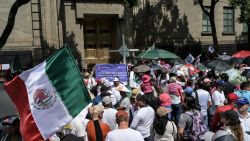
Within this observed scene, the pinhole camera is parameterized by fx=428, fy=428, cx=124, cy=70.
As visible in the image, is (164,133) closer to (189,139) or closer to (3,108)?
(189,139)

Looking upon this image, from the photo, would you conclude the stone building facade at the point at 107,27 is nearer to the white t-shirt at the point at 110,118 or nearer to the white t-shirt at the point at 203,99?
the white t-shirt at the point at 203,99

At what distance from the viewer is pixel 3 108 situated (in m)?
5.80

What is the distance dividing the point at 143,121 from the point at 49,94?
268 cm

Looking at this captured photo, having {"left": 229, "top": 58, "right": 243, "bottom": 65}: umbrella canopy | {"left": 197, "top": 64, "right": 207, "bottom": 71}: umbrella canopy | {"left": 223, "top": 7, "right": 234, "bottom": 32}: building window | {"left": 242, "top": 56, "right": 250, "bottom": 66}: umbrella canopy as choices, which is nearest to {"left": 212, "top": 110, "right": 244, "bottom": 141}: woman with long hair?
{"left": 197, "top": 64, "right": 207, "bottom": 71}: umbrella canopy

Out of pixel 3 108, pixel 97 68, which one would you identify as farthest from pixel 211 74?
pixel 3 108

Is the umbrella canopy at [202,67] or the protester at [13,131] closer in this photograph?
the protester at [13,131]

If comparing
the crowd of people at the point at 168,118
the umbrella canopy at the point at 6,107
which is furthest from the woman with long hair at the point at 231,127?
the umbrella canopy at the point at 6,107

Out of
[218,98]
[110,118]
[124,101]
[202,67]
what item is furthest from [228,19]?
[110,118]

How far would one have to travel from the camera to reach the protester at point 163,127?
665cm

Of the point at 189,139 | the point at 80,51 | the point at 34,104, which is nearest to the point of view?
the point at 34,104

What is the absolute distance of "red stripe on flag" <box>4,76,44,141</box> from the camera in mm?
4918

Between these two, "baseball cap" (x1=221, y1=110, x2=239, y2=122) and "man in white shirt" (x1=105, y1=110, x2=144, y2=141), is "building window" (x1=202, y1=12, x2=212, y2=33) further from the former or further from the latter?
"baseball cap" (x1=221, y1=110, x2=239, y2=122)

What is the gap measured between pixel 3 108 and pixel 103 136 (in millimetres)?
1483

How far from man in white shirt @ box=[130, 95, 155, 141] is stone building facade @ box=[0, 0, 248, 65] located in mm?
14317
